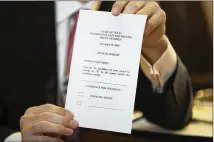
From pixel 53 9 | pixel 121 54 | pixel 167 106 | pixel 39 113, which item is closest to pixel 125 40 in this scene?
pixel 121 54

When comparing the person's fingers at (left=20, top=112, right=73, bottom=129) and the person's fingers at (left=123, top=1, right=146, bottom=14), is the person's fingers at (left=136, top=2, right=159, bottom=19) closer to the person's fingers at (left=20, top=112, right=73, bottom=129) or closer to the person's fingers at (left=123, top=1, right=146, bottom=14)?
the person's fingers at (left=123, top=1, right=146, bottom=14)

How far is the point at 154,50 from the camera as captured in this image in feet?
2.38

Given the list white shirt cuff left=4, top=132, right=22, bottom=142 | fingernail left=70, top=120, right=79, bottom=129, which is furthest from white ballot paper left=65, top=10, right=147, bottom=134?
white shirt cuff left=4, top=132, right=22, bottom=142

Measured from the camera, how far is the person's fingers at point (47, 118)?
57cm

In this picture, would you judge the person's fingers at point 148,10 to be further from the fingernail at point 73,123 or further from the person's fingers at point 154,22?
the fingernail at point 73,123

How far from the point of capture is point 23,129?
657mm

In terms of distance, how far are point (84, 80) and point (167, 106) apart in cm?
35

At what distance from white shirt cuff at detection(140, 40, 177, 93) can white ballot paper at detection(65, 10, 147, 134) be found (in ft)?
0.57

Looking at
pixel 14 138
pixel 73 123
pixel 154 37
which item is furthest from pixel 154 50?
pixel 14 138

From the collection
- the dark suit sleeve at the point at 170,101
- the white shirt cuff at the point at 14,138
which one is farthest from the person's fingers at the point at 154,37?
the white shirt cuff at the point at 14,138

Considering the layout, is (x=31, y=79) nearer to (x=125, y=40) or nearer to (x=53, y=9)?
(x=53, y=9)

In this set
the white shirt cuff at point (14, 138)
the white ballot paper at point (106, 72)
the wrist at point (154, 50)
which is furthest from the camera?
the white shirt cuff at point (14, 138)

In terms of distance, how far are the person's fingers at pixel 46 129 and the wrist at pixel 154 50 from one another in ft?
0.87

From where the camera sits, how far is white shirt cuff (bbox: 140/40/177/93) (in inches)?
29.2
